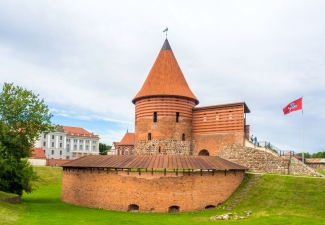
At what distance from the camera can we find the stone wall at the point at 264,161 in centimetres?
2353

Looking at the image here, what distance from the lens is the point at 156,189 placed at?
776 inches

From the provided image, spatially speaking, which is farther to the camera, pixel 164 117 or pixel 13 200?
pixel 164 117

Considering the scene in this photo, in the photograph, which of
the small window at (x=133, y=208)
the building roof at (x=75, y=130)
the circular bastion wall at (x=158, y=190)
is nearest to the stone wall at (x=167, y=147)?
the circular bastion wall at (x=158, y=190)

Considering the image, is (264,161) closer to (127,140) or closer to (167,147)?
(167,147)

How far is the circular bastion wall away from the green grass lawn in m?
0.74

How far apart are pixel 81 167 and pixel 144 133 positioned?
7.18 metres

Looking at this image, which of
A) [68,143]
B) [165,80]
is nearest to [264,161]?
[165,80]

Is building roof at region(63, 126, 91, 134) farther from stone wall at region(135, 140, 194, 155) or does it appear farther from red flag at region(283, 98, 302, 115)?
red flag at region(283, 98, 302, 115)

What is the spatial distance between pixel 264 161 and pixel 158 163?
8600 mm

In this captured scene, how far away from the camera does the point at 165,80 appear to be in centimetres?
2859

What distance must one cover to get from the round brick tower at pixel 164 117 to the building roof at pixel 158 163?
17.7ft

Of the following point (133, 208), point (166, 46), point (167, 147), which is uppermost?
point (166, 46)

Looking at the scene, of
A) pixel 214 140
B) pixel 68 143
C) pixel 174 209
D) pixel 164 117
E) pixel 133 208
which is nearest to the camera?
pixel 174 209

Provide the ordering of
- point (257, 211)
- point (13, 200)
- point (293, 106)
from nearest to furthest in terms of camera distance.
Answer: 1. point (257, 211)
2. point (13, 200)
3. point (293, 106)
